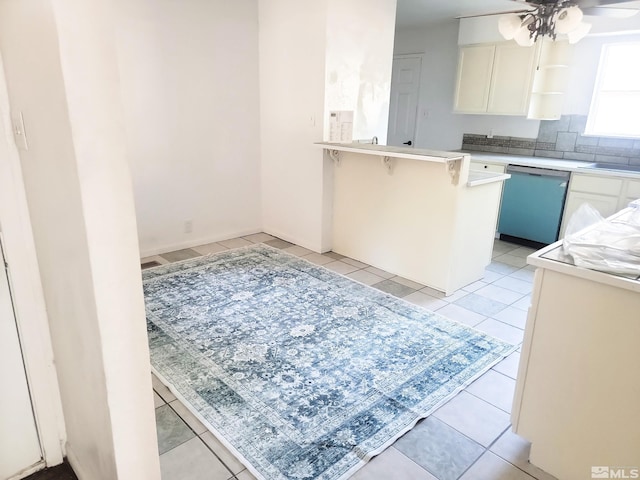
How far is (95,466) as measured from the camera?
55.9 inches

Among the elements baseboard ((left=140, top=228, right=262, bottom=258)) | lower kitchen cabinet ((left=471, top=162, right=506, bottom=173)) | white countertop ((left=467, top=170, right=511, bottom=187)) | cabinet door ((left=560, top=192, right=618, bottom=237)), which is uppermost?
white countertop ((left=467, top=170, right=511, bottom=187))

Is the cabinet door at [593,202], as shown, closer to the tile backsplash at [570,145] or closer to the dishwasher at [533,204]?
the dishwasher at [533,204]

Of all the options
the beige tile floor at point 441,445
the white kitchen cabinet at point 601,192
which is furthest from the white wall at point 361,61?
the beige tile floor at point 441,445

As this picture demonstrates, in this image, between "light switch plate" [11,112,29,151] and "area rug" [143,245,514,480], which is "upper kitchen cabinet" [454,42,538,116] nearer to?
"area rug" [143,245,514,480]

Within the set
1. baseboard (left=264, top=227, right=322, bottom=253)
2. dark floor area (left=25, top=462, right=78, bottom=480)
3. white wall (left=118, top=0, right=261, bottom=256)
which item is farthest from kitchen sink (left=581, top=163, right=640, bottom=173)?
dark floor area (left=25, top=462, right=78, bottom=480)

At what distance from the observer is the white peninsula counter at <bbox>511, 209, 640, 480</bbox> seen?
56.8 inches

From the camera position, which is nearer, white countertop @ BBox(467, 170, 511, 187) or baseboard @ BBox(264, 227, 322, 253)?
white countertop @ BBox(467, 170, 511, 187)

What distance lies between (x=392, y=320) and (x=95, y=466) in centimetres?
196

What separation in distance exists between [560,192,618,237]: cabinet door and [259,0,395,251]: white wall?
1.99 meters

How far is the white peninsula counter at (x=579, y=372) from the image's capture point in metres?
1.44

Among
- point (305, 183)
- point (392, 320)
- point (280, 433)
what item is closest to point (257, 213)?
point (305, 183)

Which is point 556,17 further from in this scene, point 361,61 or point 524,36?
point 361,61

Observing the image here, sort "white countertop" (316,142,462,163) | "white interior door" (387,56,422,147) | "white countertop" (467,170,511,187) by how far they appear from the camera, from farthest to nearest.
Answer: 1. "white interior door" (387,56,422,147)
2. "white countertop" (467,170,511,187)
3. "white countertop" (316,142,462,163)

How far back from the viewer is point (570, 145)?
4.64 m
